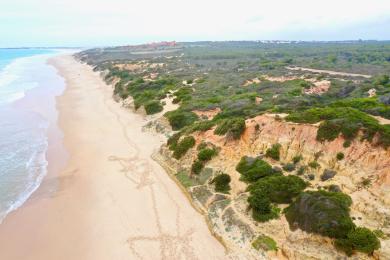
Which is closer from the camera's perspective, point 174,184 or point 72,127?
point 174,184

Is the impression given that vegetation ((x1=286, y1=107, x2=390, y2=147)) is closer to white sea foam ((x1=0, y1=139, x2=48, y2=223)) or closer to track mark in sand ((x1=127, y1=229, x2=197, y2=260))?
track mark in sand ((x1=127, y1=229, x2=197, y2=260))

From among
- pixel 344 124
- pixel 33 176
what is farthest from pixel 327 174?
pixel 33 176

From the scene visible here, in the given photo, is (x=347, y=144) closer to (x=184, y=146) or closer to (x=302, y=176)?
(x=302, y=176)

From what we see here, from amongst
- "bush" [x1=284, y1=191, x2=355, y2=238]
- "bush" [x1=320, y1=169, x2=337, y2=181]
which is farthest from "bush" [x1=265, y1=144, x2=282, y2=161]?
"bush" [x1=284, y1=191, x2=355, y2=238]

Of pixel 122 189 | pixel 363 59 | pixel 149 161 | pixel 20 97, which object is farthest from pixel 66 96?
pixel 363 59

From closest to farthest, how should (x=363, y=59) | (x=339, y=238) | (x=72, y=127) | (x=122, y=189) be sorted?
(x=339, y=238)
(x=122, y=189)
(x=72, y=127)
(x=363, y=59)

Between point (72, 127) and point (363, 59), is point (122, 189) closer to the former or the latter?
point (72, 127)

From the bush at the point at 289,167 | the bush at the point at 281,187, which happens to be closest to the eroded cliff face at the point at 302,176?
the bush at the point at 289,167
